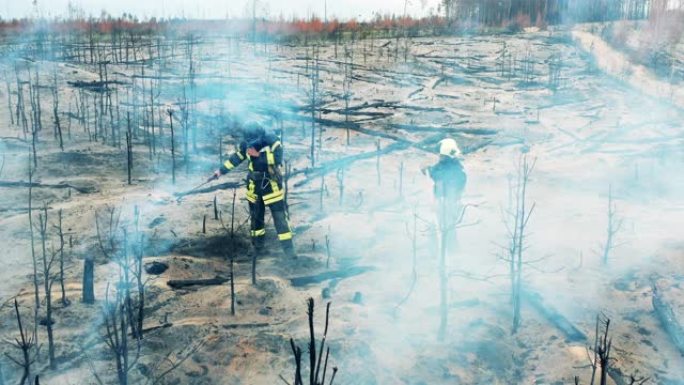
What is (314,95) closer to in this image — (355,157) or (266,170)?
(355,157)

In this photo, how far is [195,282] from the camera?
5895mm

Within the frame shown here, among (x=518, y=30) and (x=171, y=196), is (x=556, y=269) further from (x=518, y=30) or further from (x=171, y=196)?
(x=518, y=30)

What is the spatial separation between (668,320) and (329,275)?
3180 mm

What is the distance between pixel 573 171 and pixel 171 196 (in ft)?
22.3

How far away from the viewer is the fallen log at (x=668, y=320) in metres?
4.77

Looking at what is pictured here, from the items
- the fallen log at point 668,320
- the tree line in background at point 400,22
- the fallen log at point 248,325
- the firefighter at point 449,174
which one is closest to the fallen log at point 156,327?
the fallen log at point 248,325

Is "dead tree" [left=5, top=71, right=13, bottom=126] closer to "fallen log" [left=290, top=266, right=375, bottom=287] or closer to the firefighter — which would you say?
"fallen log" [left=290, top=266, right=375, bottom=287]

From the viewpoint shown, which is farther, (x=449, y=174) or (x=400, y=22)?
(x=400, y=22)

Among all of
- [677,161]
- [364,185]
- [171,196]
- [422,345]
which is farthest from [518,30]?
[422,345]

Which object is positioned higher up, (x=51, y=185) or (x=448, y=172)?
(x=448, y=172)

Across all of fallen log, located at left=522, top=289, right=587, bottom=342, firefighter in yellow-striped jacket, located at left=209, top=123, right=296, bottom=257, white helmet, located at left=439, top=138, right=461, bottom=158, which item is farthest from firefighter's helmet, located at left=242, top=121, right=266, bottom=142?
fallen log, located at left=522, top=289, right=587, bottom=342

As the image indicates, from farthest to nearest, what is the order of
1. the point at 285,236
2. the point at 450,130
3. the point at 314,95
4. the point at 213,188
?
the point at 314,95 < the point at 450,130 < the point at 213,188 < the point at 285,236

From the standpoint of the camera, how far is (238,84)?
14461 millimetres

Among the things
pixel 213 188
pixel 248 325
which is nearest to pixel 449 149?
pixel 248 325
